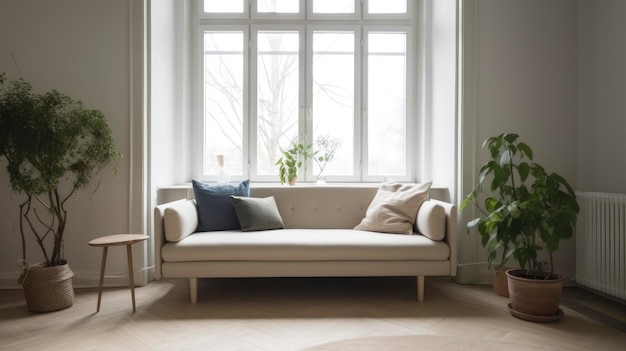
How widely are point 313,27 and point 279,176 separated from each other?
1.62m

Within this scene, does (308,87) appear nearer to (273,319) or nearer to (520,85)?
(520,85)

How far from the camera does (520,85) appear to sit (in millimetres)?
3434

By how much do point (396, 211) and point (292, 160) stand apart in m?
1.19

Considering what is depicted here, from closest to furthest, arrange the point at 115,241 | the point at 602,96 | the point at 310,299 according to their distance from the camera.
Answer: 1. the point at 115,241
2. the point at 310,299
3. the point at 602,96

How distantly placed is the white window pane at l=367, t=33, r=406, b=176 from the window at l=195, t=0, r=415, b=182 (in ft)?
0.03

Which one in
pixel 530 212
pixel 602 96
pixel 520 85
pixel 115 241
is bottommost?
pixel 115 241

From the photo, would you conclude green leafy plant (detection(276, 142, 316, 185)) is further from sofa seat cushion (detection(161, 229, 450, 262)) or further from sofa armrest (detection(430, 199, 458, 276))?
sofa armrest (detection(430, 199, 458, 276))

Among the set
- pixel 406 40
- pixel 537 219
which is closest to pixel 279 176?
pixel 406 40

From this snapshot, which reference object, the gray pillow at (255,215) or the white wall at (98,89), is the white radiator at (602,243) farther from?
the white wall at (98,89)

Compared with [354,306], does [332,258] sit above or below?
above

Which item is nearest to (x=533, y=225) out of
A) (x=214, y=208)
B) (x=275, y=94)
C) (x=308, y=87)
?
(x=214, y=208)

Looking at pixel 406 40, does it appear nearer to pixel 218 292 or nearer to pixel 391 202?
pixel 391 202

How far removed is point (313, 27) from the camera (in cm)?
422

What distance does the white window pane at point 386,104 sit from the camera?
4246 mm
